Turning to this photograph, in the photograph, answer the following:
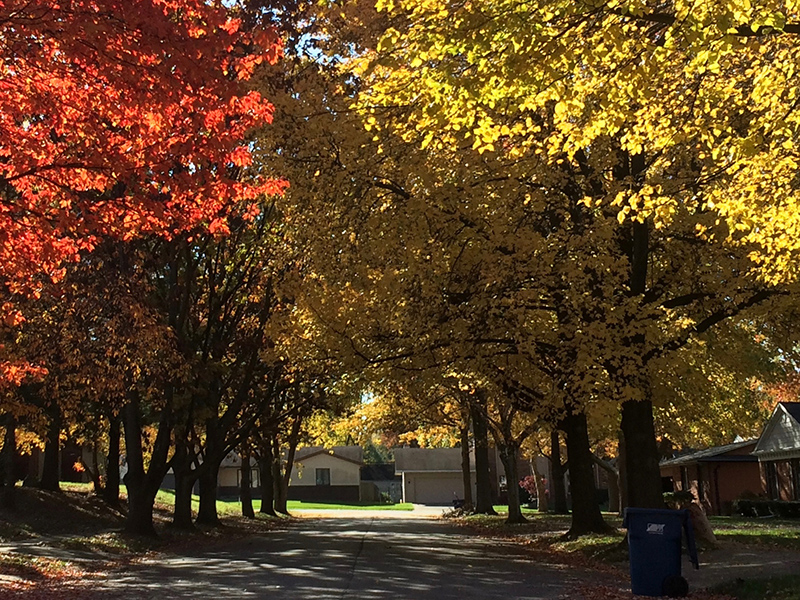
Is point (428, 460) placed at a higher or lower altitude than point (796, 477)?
higher

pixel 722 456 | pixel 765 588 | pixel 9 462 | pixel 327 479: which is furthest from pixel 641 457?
pixel 327 479

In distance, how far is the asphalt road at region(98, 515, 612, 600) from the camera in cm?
1224

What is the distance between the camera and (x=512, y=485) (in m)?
34.7

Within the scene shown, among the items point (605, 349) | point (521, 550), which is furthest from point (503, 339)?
point (521, 550)

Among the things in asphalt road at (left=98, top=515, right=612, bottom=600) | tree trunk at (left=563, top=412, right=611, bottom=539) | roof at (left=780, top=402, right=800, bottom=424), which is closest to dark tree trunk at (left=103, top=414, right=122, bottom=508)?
asphalt road at (left=98, top=515, right=612, bottom=600)

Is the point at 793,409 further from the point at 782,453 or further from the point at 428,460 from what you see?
the point at 428,460

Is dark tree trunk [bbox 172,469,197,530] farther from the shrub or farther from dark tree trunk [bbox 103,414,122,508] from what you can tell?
the shrub

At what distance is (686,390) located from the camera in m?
20.7

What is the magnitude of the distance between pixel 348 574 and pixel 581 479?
9573 millimetres

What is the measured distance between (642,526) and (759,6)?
6.75m

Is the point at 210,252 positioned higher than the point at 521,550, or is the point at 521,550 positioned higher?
the point at 210,252

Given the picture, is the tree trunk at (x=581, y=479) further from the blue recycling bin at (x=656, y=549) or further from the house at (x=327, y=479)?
the house at (x=327, y=479)

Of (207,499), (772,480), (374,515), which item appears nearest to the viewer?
(207,499)

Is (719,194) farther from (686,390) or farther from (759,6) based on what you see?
(686,390)
